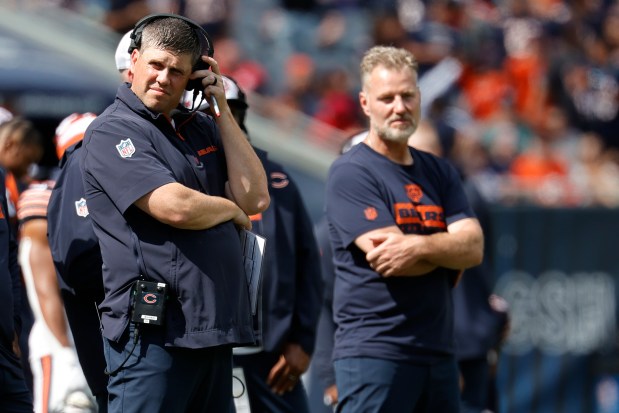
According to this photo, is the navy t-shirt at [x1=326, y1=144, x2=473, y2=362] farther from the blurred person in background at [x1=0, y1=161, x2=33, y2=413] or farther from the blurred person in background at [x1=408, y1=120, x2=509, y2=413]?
the blurred person in background at [x1=0, y1=161, x2=33, y2=413]

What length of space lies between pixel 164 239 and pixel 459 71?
9785 millimetres

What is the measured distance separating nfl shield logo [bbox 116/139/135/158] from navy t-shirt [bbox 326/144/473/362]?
1298 mm

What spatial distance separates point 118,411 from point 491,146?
30.3 feet

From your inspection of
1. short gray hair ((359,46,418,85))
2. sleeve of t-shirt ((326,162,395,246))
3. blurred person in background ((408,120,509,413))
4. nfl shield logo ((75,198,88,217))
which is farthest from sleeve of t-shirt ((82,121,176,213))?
blurred person in background ((408,120,509,413))

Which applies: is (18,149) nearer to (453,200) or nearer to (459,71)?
(453,200)

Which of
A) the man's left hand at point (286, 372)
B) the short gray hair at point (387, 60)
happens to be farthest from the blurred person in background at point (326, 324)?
the short gray hair at point (387, 60)

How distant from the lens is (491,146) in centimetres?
1263

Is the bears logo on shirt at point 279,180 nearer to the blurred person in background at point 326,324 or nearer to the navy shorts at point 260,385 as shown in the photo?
the blurred person in background at point 326,324

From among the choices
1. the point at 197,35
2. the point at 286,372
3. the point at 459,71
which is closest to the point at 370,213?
the point at 286,372

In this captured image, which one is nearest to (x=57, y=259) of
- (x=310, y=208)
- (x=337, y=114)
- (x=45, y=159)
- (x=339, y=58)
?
(x=310, y=208)

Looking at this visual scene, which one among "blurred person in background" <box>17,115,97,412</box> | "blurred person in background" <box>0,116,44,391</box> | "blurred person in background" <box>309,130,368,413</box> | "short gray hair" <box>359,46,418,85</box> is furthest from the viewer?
"blurred person in background" <box>0,116,44,391</box>

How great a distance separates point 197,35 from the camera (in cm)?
413

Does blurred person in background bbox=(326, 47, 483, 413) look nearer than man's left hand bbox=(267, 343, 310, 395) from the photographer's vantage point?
Yes

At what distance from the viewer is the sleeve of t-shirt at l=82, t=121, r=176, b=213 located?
386 cm
